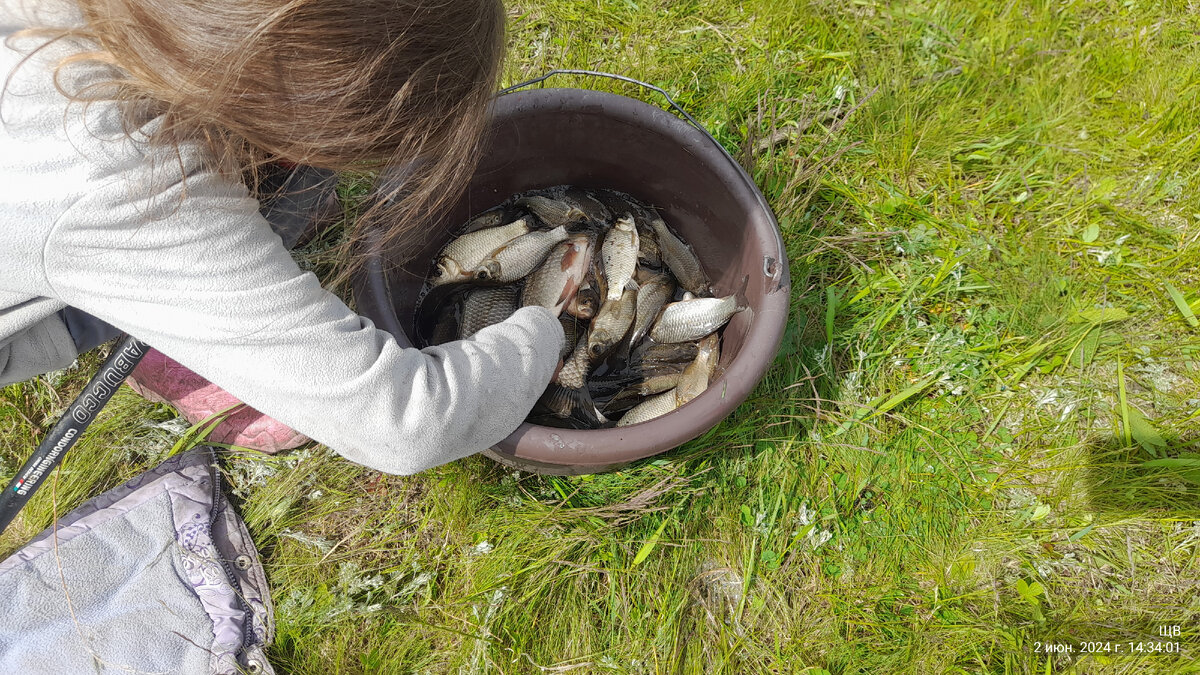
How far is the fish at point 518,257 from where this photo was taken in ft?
5.89

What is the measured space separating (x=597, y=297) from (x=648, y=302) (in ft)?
0.47

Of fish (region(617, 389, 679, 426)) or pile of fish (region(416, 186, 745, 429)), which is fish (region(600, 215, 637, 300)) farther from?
fish (region(617, 389, 679, 426))

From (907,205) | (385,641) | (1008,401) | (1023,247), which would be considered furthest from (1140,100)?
(385,641)

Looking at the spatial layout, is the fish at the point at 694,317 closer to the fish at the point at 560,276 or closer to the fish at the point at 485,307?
the fish at the point at 560,276

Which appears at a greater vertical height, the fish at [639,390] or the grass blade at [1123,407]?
the fish at [639,390]

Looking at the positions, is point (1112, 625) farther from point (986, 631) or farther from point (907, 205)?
point (907, 205)

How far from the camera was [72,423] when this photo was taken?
1.59 m

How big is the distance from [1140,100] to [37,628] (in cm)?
364

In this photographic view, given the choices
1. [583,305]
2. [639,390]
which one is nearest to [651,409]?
[639,390]

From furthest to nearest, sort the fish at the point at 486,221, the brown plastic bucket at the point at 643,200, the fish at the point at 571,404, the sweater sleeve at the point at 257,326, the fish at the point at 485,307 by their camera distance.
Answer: the fish at the point at 486,221
the fish at the point at 485,307
the fish at the point at 571,404
the brown plastic bucket at the point at 643,200
the sweater sleeve at the point at 257,326

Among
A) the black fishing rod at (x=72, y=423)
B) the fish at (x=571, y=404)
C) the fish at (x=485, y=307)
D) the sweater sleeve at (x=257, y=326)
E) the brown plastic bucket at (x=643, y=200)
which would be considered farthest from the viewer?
the fish at (x=485, y=307)

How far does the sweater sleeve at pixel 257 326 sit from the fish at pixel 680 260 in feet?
2.58

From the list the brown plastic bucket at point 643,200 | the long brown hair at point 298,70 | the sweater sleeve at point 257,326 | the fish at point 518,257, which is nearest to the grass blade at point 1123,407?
the brown plastic bucket at point 643,200

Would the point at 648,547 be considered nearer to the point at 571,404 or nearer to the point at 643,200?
the point at 571,404
